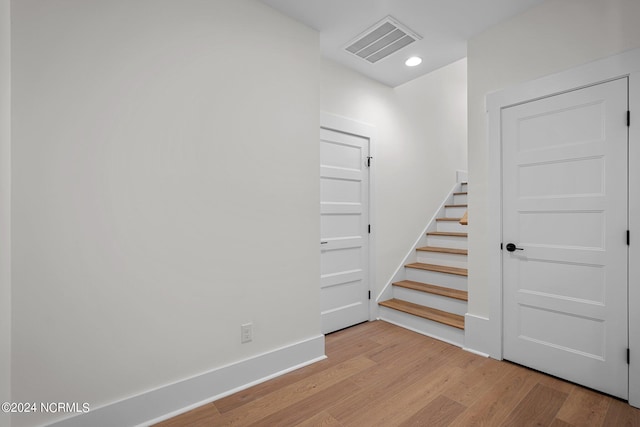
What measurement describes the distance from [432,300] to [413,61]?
2516 millimetres

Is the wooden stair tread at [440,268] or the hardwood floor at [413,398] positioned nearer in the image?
the hardwood floor at [413,398]

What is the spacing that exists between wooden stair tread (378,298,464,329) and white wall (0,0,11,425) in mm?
2962

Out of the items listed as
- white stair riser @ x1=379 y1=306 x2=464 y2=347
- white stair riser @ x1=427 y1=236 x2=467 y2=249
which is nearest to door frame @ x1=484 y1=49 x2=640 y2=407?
white stair riser @ x1=379 y1=306 x2=464 y2=347

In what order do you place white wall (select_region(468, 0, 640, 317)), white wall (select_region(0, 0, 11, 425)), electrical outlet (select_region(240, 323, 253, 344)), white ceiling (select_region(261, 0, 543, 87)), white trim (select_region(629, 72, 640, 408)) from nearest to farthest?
white wall (select_region(0, 0, 11, 425))
white trim (select_region(629, 72, 640, 408))
white wall (select_region(468, 0, 640, 317))
electrical outlet (select_region(240, 323, 253, 344))
white ceiling (select_region(261, 0, 543, 87))

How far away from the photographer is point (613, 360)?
1.96m

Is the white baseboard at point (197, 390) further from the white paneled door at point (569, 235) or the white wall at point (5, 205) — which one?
the white paneled door at point (569, 235)

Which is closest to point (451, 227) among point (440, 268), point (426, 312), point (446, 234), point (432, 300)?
point (446, 234)

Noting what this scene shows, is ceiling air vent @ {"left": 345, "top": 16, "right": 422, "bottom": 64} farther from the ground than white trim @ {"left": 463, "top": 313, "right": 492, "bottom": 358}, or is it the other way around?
ceiling air vent @ {"left": 345, "top": 16, "right": 422, "bottom": 64}

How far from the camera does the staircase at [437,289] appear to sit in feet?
9.53

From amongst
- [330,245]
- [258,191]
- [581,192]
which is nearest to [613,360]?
[581,192]

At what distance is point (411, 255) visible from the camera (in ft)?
12.6

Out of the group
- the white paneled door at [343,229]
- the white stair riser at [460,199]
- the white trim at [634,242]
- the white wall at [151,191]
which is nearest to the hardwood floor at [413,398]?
the white trim at [634,242]

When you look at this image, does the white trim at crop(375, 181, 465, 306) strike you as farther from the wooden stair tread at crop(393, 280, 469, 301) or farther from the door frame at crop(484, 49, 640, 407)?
the door frame at crop(484, 49, 640, 407)

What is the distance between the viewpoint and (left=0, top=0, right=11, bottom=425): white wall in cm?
131
